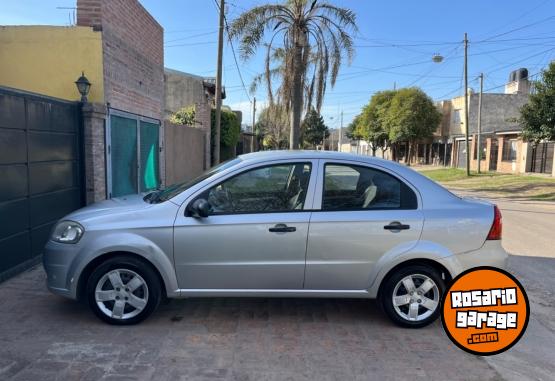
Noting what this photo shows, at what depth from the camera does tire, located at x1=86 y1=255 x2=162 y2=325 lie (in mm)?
3832

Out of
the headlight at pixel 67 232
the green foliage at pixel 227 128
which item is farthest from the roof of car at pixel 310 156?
the green foliage at pixel 227 128

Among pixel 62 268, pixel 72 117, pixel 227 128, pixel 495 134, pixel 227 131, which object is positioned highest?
pixel 495 134

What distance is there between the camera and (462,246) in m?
3.93

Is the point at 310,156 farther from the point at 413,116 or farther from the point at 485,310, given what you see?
the point at 413,116

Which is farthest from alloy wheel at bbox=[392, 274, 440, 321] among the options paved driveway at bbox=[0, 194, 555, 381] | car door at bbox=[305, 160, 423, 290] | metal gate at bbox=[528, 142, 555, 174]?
metal gate at bbox=[528, 142, 555, 174]

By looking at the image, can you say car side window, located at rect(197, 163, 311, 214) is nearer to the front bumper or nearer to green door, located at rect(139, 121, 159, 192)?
the front bumper

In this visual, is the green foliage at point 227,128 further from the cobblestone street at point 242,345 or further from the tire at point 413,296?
the tire at point 413,296

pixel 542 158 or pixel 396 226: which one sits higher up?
pixel 542 158

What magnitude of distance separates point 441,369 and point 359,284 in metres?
0.96

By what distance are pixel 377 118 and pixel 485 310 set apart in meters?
44.4

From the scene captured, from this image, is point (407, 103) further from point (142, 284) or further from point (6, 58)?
point (142, 284)

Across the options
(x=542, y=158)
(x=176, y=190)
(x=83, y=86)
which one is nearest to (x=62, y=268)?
(x=176, y=190)

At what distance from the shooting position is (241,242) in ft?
12.5

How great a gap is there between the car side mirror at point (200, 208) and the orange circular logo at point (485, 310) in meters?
2.03
